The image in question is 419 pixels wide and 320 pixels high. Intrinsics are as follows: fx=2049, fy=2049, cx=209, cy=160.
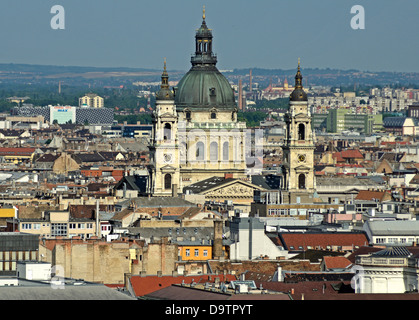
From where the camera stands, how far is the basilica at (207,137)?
10281 cm

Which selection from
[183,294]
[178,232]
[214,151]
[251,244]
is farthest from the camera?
→ [214,151]

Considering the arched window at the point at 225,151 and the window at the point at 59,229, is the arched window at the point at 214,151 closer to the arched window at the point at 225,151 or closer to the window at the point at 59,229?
the arched window at the point at 225,151

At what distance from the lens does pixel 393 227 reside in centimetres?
7412

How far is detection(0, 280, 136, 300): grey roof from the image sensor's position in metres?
45.0

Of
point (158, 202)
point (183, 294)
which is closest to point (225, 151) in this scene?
point (158, 202)

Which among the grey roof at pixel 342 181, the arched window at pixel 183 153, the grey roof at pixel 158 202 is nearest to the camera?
the grey roof at pixel 158 202

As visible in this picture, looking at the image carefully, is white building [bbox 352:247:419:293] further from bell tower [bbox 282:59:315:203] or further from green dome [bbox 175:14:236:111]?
green dome [bbox 175:14:236:111]

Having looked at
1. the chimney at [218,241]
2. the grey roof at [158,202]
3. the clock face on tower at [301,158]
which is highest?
the clock face on tower at [301,158]

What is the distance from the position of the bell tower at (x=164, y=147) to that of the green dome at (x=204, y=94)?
5.57 metres

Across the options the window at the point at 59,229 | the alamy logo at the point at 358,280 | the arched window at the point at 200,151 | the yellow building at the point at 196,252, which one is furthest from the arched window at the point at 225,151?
the alamy logo at the point at 358,280

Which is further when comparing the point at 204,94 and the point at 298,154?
the point at 204,94

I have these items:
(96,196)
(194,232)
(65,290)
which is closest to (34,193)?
(96,196)

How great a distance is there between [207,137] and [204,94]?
7.58ft

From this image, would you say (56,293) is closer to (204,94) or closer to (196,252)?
(196,252)
